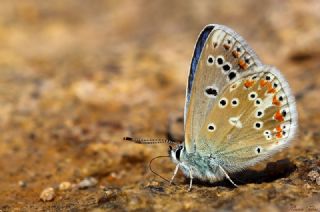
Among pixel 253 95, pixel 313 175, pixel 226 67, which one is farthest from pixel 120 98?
pixel 313 175

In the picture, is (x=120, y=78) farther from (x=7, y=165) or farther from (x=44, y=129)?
(x=7, y=165)

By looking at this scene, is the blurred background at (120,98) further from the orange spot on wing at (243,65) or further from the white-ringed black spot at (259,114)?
the orange spot on wing at (243,65)

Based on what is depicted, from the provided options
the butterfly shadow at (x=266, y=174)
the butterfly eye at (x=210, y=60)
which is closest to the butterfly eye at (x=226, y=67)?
the butterfly eye at (x=210, y=60)

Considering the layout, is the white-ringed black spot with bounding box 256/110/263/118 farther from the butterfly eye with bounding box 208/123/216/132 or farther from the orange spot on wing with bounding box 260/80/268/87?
the butterfly eye with bounding box 208/123/216/132

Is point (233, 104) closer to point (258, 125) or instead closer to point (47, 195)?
point (258, 125)

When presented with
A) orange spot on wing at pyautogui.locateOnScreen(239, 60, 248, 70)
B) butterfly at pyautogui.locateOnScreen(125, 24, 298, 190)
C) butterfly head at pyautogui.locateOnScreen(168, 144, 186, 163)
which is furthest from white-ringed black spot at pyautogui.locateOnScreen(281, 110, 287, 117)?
butterfly head at pyautogui.locateOnScreen(168, 144, 186, 163)

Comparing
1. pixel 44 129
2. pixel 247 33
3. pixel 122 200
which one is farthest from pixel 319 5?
pixel 122 200

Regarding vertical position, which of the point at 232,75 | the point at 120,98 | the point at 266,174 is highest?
the point at 120,98
